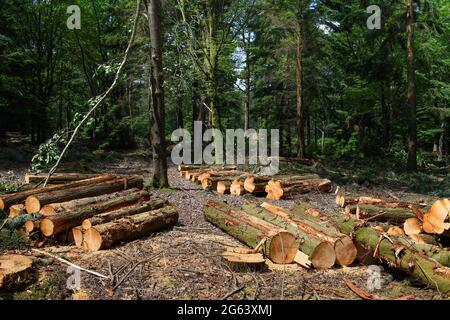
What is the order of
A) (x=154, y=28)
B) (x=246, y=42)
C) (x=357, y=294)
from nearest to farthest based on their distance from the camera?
1. (x=357, y=294)
2. (x=154, y=28)
3. (x=246, y=42)

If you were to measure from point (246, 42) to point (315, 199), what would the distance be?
19366 mm

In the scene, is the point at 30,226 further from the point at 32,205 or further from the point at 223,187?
the point at 223,187

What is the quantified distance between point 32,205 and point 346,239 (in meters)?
5.40

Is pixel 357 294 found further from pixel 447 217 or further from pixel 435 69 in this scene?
pixel 435 69

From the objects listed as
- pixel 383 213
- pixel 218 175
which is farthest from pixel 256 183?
pixel 383 213

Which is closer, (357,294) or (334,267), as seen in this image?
(357,294)

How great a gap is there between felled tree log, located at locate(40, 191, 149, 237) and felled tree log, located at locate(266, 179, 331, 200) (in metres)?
4.85

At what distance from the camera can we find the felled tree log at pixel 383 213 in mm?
8062

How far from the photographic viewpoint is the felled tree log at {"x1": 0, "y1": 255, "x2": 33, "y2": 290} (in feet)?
14.8

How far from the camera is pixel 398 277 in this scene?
563 centimetres

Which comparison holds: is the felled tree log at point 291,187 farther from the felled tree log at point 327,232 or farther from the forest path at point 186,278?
the forest path at point 186,278

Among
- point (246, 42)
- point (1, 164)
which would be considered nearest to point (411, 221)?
point (1, 164)

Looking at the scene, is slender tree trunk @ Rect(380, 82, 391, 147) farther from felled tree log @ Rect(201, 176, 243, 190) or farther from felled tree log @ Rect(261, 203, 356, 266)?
felled tree log @ Rect(261, 203, 356, 266)

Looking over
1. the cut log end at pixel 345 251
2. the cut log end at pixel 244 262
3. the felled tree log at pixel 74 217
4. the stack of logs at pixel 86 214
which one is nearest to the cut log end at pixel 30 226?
the stack of logs at pixel 86 214
